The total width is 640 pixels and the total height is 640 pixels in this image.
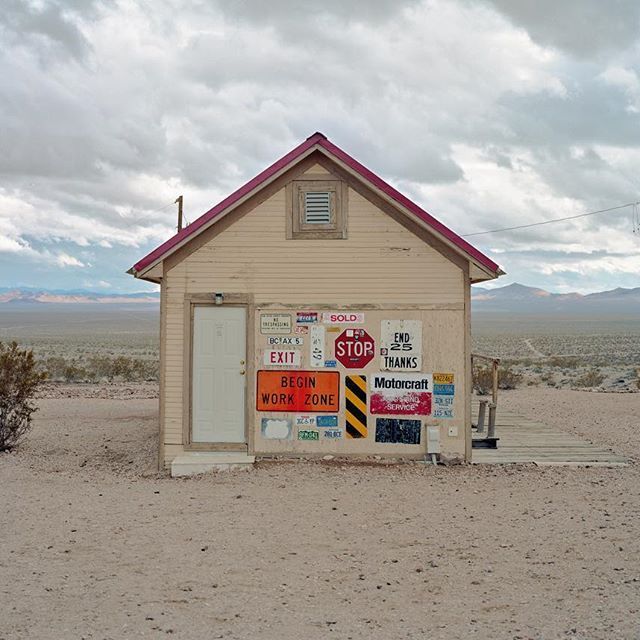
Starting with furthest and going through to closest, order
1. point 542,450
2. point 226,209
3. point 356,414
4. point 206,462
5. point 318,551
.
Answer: point 542,450 < point 356,414 < point 226,209 < point 206,462 < point 318,551

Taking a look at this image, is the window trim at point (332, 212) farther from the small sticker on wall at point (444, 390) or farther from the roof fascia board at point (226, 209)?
the small sticker on wall at point (444, 390)

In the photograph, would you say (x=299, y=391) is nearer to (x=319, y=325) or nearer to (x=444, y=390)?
(x=319, y=325)

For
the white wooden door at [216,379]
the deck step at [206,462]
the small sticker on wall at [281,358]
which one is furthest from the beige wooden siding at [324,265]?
the deck step at [206,462]

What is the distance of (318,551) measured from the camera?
7.20 metres

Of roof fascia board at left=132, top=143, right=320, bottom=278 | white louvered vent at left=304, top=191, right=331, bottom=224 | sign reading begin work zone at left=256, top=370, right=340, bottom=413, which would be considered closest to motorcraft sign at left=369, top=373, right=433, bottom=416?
sign reading begin work zone at left=256, top=370, right=340, bottom=413

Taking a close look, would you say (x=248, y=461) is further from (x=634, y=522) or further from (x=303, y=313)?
(x=634, y=522)

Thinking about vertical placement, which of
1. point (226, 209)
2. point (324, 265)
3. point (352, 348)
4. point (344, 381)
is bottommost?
point (344, 381)

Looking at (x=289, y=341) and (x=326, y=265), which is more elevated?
(x=326, y=265)

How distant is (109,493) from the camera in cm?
965

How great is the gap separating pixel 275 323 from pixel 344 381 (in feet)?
4.36

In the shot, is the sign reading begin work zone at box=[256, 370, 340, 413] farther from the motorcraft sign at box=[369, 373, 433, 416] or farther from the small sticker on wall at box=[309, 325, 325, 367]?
the motorcraft sign at box=[369, 373, 433, 416]

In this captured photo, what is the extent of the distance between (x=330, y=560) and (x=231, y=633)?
71.1 inches

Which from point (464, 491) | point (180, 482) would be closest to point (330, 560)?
Result: point (464, 491)

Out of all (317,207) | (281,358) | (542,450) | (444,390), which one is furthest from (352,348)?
(542,450)
